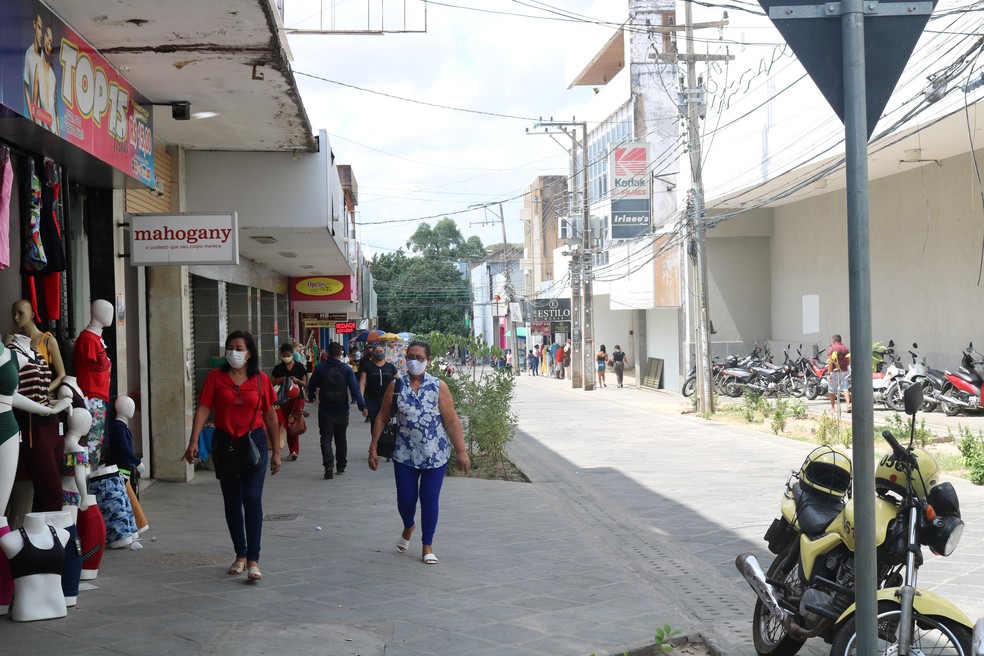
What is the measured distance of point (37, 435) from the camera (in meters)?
6.39

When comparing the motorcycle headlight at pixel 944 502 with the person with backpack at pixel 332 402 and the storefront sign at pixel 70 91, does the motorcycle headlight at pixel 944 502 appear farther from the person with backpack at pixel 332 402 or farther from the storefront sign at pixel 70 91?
the person with backpack at pixel 332 402

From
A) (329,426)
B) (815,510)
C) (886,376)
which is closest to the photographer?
(815,510)

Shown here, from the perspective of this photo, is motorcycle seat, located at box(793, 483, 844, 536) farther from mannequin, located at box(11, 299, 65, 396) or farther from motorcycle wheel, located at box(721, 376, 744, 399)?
motorcycle wheel, located at box(721, 376, 744, 399)

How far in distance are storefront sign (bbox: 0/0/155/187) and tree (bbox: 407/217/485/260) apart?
3261 inches

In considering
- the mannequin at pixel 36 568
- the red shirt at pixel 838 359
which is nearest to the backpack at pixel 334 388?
the mannequin at pixel 36 568

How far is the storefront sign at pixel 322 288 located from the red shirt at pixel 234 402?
61.3ft

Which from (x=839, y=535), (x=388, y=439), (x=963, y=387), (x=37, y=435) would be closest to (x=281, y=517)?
(x=388, y=439)

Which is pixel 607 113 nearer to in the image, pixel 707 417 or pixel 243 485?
pixel 707 417

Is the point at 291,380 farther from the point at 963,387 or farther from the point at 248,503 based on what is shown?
the point at 963,387

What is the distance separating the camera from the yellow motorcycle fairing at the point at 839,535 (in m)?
4.51

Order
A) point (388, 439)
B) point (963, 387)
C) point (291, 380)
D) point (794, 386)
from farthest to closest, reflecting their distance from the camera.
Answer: point (794, 386) → point (963, 387) → point (291, 380) → point (388, 439)

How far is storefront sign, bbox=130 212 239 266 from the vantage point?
391 inches

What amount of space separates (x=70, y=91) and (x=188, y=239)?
333 cm

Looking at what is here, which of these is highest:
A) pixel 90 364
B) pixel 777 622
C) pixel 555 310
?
pixel 555 310
